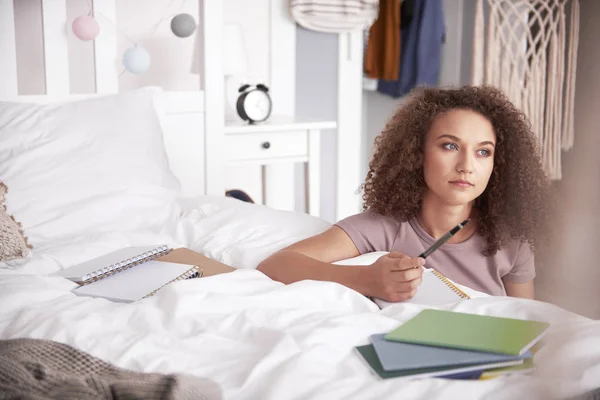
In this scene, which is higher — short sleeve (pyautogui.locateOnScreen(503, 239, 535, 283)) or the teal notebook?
the teal notebook

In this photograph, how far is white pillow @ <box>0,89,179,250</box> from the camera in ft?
4.86

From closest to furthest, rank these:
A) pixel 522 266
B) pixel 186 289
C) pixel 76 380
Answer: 1. pixel 76 380
2. pixel 186 289
3. pixel 522 266

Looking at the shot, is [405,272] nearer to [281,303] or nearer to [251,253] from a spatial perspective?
[281,303]

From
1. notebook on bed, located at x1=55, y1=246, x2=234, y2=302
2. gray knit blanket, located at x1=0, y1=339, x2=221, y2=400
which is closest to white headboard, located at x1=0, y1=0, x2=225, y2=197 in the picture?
notebook on bed, located at x1=55, y1=246, x2=234, y2=302

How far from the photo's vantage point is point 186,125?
6.91 feet

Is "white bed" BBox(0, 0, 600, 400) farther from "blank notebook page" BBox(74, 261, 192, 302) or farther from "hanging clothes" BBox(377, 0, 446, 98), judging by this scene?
"hanging clothes" BBox(377, 0, 446, 98)

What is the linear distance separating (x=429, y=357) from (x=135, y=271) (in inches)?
25.8

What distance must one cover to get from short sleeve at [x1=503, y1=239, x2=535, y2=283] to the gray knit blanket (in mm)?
783

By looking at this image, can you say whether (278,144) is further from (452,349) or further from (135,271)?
(452,349)

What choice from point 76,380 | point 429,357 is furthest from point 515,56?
point 76,380

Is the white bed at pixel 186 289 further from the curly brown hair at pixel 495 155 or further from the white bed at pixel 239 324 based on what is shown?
the curly brown hair at pixel 495 155

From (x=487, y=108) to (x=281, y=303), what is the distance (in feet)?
1.95

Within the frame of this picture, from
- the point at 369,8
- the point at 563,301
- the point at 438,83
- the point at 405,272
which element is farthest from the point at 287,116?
the point at 563,301

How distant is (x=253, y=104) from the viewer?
2.36 meters
